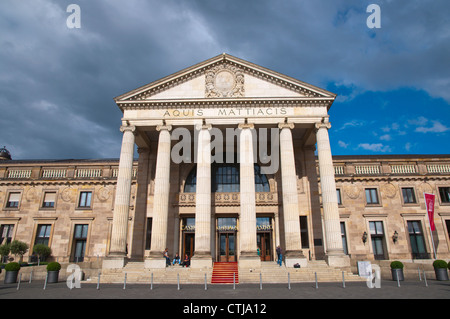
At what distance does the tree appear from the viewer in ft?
106

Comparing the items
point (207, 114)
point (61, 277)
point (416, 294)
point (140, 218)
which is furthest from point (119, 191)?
point (416, 294)

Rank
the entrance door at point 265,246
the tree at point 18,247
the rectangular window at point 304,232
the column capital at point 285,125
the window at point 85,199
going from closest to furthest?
the column capital at point 285,125 < the rectangular window at point 304,232 < the tree at point 18,247 < the entrance door at point 265,246 < the window at point 85,199

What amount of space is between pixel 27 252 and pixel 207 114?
25049mm

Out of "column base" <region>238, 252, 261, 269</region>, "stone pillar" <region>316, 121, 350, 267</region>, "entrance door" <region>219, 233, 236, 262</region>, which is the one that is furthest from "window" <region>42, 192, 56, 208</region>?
"stone pillar" <region>316, 121, 350, 267</region>

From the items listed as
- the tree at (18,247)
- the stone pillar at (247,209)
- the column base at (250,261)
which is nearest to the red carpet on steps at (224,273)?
the column base at (250,261)

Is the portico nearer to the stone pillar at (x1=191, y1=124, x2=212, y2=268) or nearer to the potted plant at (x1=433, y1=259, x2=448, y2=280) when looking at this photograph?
the stone pillar at (x1=191, y1=124, x2=212, y2=268)

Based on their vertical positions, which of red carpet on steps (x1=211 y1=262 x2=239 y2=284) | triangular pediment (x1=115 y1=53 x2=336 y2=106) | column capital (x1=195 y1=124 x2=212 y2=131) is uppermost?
triangular pediment (x1=115 y1=53 x2=336 y2=106)

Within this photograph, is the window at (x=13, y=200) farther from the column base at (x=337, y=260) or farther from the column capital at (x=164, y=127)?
the column base at (x=337, y=260)

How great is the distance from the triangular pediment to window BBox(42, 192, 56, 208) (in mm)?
15806

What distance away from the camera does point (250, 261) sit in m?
25.1

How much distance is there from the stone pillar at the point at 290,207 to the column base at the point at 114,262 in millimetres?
13485

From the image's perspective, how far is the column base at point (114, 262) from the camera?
25.4 meters

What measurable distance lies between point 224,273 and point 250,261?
2.29 meters

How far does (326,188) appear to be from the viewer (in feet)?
90.3
